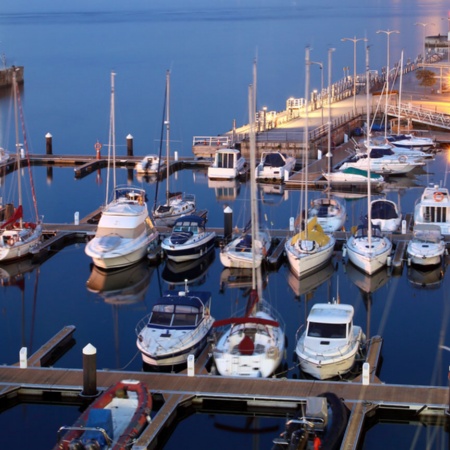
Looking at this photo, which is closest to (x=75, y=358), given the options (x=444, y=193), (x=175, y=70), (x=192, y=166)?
(x=444, y=193)

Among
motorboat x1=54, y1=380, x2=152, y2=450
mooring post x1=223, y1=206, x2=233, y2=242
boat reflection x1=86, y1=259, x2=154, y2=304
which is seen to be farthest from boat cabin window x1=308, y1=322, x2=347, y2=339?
mooring post x1=223, y1=206, x2=233, y2=242

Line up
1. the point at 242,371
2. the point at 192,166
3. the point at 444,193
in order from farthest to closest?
the point at 192,166, the point at 444,193, the point at 242,371

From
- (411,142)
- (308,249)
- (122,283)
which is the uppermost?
(411,142)

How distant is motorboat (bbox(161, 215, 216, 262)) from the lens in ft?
103

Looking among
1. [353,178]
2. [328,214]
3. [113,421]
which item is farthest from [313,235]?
[113,421]

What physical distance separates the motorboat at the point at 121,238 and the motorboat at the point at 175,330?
6.72 meters

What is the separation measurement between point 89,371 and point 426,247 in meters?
13.2

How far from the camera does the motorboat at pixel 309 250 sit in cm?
3002

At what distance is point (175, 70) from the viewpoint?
98.2m

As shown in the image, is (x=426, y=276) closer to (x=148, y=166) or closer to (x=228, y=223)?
(x=228, y=223)

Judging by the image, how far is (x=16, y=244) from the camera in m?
32.0

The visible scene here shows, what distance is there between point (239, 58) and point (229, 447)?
91.8 m

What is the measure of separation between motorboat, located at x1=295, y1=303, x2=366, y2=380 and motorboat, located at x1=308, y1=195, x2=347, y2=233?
10.4m

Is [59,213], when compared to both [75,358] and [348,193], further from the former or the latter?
[75,358]
